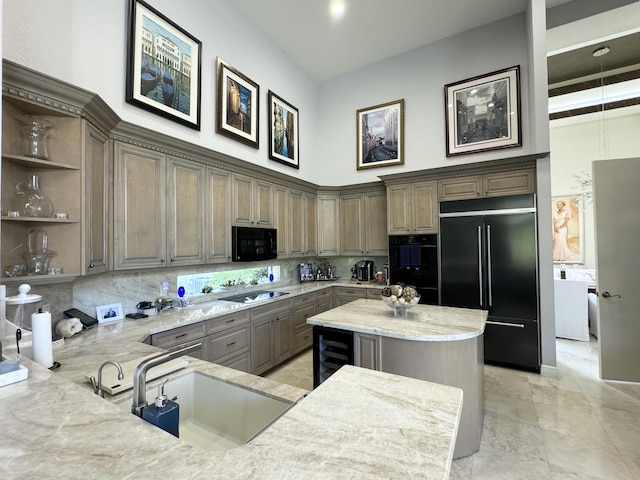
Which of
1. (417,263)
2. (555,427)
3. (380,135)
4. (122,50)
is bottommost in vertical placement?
(555,427)

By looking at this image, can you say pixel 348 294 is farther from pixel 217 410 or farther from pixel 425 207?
pixel 217 410

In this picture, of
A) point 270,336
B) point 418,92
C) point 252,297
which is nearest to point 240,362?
point 270,336

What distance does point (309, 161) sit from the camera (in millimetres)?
5684

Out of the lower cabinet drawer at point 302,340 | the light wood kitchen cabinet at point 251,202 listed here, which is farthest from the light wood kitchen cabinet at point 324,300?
the light wood kitchen cabinet at point 251,202

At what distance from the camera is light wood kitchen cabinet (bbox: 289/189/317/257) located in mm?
4723

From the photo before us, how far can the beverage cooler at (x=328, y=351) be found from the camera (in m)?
2.44

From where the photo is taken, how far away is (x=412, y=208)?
4410 mm

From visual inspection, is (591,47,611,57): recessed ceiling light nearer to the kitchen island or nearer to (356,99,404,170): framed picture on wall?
(356,99,404,170): framed picture on wall

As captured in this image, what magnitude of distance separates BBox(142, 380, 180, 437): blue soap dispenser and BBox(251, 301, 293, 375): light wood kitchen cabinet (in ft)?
7.85

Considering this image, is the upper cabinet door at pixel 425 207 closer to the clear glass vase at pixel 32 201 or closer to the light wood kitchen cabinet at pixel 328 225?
the light wood kitchen cabinet at pixel 328 225

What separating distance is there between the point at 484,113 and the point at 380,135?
5.34 feet

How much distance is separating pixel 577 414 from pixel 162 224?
428cm

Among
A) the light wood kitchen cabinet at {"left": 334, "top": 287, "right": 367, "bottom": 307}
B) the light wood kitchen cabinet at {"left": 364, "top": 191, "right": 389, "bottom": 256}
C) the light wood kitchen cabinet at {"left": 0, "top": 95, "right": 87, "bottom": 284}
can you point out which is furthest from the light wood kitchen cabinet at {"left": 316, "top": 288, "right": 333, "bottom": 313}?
the light wood kitchen cabinet at {"left": 0, "top": 95, "right": 87, "bottom": 284}

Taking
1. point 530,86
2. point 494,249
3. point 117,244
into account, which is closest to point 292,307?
point 117,244
